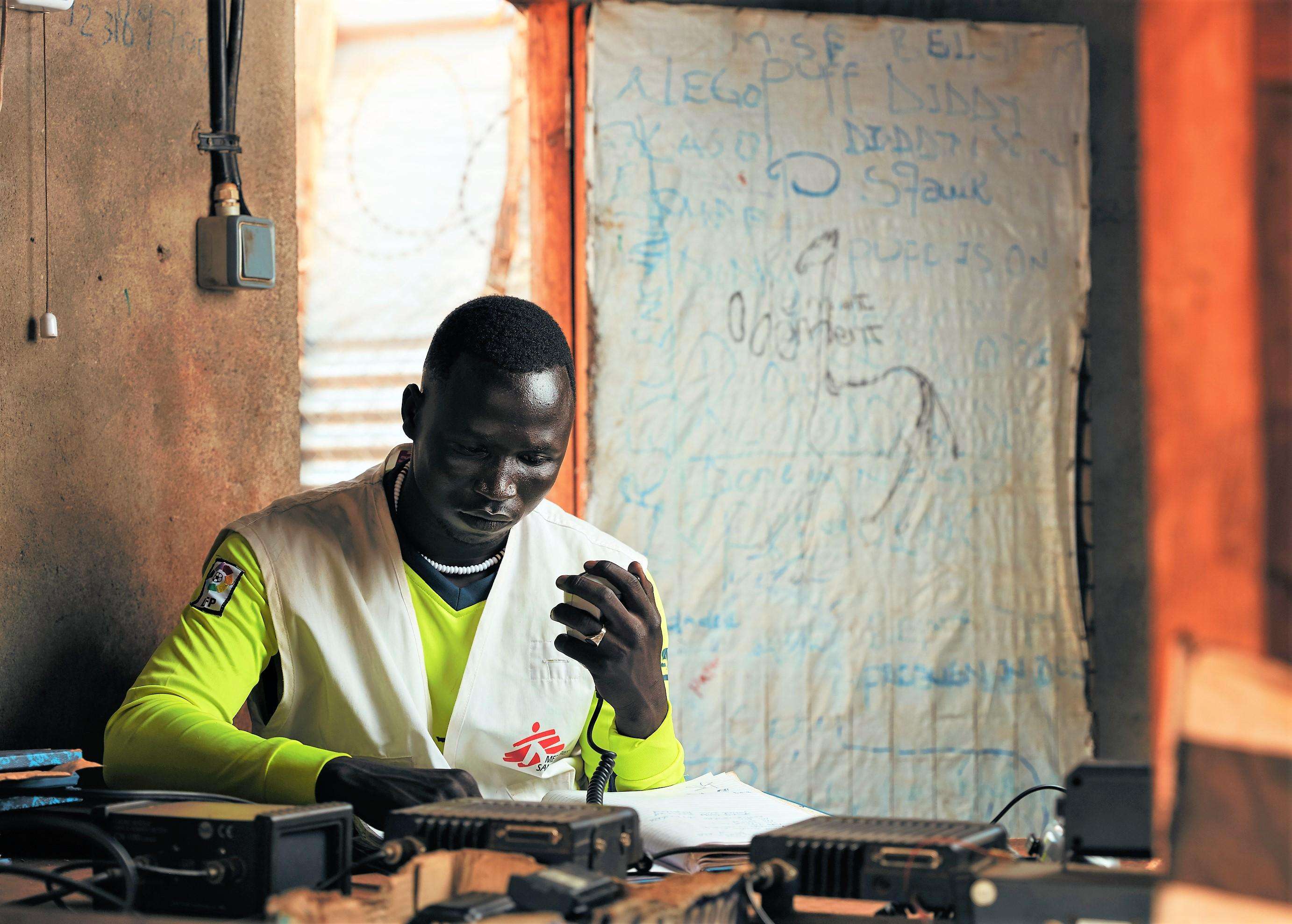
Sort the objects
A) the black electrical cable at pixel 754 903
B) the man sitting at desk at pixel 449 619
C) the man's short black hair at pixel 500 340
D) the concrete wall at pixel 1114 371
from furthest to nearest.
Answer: the concrete wall at pixel 1114 371 < the man's short black hair at pixel 500 340 < the man sitting at desk at pixel 449 619 < the black electrical cable at pixel 754 903

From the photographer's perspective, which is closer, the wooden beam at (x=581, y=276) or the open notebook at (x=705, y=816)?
the open notebook at (x=705, y=816)

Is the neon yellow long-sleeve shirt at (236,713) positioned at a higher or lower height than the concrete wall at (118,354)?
lower

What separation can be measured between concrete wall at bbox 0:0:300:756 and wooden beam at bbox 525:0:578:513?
2.66 feet

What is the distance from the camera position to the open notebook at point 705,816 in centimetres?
130

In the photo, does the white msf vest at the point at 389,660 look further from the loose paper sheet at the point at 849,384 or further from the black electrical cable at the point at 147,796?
the loose paper sheet at the point at 849,384

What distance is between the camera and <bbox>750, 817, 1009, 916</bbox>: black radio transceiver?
35.7 inches

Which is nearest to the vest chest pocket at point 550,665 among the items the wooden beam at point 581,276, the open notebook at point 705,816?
the open notebook at point 705,816

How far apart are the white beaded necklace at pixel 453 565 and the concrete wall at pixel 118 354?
1.35ft

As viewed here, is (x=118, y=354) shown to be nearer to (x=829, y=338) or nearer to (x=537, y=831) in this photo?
(x=537, y=831)

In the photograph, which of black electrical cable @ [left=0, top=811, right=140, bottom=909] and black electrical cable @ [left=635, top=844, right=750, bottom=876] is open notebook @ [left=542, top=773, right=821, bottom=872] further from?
black electrical cable @ [left=0, top=811, right=140, bottom=909]

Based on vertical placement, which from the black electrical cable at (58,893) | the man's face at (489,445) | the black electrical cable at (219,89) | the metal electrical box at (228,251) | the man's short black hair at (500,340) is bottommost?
the black electrical cable at (58,893)

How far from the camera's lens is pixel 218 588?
1751 mm

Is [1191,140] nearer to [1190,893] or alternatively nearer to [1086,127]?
[1190,893]

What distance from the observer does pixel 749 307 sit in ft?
10.1
